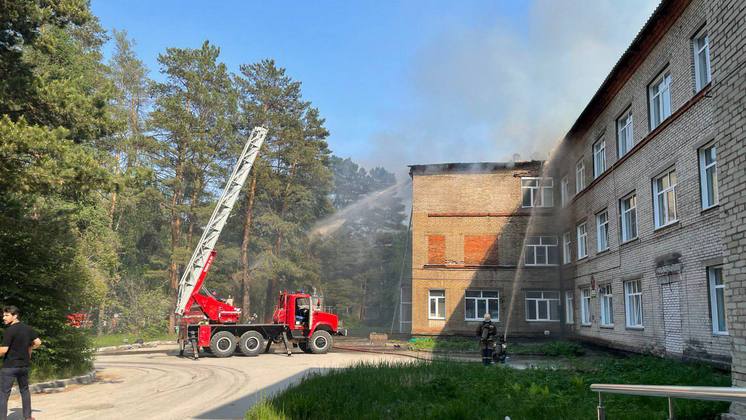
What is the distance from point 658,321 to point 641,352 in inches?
67.0

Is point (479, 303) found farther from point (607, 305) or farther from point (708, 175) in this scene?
point (708, 175)

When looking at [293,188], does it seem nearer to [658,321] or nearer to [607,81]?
[607,81]

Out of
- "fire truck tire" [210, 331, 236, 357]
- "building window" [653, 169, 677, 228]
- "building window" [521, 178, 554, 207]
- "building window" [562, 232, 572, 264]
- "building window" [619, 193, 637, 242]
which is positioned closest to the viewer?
"building window" [653, 169, 677, 228]

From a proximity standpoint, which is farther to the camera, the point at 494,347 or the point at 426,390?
the point at 494,347

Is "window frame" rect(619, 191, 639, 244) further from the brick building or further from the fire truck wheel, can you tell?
the fire truck wheel

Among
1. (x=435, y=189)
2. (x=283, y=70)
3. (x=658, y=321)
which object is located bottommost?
(x=658, y=321)

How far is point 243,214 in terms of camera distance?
4453cm

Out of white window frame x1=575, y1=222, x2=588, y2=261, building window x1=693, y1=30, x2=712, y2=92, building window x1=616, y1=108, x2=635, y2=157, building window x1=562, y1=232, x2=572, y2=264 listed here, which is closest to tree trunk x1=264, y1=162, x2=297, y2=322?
building window x1=562, y1=232, x2=572, y2=264

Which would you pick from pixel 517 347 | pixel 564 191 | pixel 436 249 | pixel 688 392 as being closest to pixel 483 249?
pixel 436 249

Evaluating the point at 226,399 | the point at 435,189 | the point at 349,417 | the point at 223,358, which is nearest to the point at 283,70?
the point at 435,189

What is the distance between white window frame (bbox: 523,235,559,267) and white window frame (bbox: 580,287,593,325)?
4.65 meters

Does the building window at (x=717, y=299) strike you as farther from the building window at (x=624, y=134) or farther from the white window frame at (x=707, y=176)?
the building window at (x=624, y=134)

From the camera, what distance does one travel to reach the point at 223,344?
70.5ft

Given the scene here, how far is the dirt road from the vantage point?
9.69 m
